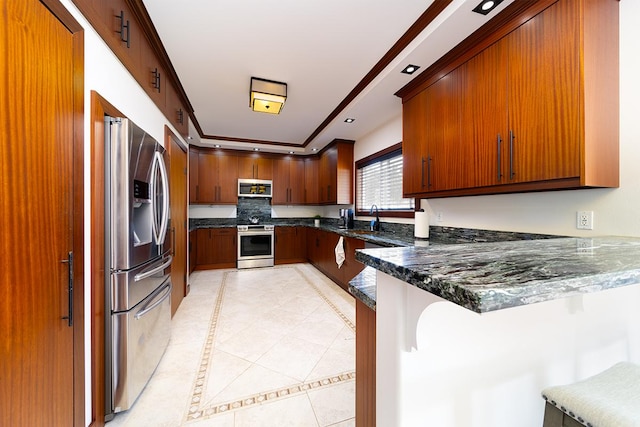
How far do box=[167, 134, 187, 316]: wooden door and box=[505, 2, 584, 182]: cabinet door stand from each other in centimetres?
302

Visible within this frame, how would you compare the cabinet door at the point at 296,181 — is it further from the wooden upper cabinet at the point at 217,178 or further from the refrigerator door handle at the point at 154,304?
the refrigerator door handle at the point at 154,304

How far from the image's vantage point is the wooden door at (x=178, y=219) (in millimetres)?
2805

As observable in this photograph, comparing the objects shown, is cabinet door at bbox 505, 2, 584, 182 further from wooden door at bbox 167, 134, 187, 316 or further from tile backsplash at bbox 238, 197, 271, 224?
tile backsplash at bbox 238, 197, 271, 224

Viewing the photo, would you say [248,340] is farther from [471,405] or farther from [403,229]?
[403,229]

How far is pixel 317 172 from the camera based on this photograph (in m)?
5.66

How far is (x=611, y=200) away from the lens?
1.42m

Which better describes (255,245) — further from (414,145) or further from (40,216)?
(40,216)

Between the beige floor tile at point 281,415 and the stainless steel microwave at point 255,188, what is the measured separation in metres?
4.43

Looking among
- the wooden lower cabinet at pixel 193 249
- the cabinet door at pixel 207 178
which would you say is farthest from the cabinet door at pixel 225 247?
the cabinet door at pixel 207 178

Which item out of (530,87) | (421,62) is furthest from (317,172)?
(530,87)

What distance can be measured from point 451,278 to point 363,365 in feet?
2.33

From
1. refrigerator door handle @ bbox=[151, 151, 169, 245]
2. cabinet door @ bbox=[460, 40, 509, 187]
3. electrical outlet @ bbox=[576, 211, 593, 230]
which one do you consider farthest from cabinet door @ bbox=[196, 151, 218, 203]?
electrical outlet @ bbox=[576, 211, 593, 230]

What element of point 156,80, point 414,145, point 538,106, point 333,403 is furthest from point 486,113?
point 156,80

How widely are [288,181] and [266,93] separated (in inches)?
118
